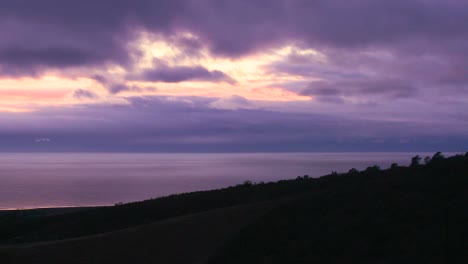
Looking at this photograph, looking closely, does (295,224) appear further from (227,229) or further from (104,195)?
(104,195)

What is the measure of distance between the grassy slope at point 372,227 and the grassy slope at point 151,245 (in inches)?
33.4

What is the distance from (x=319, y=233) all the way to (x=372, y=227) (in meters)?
1.40

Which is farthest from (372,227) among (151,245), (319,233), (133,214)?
(133,214)

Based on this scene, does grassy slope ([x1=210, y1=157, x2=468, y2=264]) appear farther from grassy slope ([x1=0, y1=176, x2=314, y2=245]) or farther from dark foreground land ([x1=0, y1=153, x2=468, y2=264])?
grassy slope ([x1=0, y1=176, x2=314, y2=245])

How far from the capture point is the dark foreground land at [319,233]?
1228cm

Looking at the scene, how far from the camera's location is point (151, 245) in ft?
53.5

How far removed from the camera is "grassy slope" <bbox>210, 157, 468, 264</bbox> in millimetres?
11891

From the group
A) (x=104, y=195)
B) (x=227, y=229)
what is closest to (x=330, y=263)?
(x=227, y=229)

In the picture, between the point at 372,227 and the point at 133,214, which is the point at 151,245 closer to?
the point at 372,227

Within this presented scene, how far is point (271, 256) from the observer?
13906 millimetres

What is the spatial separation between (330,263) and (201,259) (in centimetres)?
405

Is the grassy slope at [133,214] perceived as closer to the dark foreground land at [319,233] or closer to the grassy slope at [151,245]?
the grassy slope at [151,245]

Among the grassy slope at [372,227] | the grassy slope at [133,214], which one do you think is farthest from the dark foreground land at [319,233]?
the grassy slope at [133,214]

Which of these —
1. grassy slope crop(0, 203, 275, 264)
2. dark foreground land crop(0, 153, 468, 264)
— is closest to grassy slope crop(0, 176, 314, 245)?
grassy slope crop(0, 203, 275, 264)
